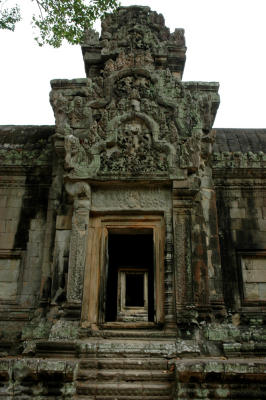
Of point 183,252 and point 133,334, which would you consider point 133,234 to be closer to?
point 183,252

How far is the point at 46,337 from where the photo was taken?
681 centimetres

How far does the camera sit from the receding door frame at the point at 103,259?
720 centimetres

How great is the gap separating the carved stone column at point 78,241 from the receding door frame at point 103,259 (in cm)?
22

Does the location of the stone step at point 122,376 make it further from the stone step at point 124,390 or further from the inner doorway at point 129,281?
the inner doorway at point 129,281

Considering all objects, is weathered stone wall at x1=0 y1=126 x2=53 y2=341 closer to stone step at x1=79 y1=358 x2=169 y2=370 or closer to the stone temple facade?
the stone temple facade

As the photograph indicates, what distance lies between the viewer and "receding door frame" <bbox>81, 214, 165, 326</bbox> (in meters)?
7.20

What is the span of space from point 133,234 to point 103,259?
3.35ft

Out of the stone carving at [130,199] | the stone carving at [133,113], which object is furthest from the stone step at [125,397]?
the stone carving at [133,113]

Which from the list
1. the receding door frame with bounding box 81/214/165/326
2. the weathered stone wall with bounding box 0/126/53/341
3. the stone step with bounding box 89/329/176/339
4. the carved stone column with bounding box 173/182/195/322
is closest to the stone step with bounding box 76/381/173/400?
the stone step with bounding box 89/329/176/339

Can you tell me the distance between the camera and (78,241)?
7402mm

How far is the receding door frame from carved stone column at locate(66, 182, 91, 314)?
22 centimetres

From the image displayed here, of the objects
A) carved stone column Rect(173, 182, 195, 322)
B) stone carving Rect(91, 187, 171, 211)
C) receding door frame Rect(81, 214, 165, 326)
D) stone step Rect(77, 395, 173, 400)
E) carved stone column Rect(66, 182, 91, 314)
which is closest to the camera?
stone step Rect(77, 395, 173, 400)

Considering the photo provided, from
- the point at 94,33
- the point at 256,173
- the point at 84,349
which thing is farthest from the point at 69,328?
the point at 94,33

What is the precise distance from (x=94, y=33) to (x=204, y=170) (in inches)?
193
